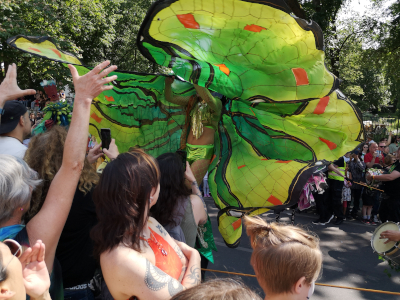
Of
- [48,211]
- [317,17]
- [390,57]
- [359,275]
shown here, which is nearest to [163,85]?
[48,211]

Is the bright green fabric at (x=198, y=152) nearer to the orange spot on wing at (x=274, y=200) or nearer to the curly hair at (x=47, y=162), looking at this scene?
the orange spot on wing at (x=274, y=200)

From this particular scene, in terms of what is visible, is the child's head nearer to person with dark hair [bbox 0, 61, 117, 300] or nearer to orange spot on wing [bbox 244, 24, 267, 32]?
person with dark hair [bbox 0, 61, 117, 300]

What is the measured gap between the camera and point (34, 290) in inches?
41.1

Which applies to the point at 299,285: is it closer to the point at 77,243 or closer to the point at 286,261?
the point at 286,261

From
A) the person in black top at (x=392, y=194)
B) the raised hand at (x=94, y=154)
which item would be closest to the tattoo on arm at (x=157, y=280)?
the raised hand at (x=94, y=154)

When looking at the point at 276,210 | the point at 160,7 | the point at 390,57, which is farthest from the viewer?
the point at 390,57

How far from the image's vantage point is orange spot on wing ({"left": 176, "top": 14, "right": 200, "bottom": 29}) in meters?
1.90

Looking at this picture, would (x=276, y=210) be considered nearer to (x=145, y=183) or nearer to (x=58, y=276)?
(x=145, y=183)

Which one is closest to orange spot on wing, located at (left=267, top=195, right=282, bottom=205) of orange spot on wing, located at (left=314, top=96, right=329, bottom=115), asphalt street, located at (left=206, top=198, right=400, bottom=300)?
orange spot on wing, located at (left=314, top=96, right=329, bottom=115)

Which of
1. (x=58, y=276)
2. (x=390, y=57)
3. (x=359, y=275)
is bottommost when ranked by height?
(x=359, y=275)

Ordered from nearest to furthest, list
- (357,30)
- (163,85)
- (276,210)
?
1. (276,210)
2. (163,85)
3. (357,30)

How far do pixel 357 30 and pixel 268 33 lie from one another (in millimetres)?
13486

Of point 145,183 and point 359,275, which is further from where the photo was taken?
point 359,275

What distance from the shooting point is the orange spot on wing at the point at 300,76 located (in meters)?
2.01
